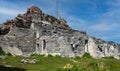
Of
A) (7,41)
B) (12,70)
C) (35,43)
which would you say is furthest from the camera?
(35,43)

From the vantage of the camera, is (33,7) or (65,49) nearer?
(65,49)

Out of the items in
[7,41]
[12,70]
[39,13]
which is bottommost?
[12,70]

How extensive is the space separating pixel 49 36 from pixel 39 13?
556 inches

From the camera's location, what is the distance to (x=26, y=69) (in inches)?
1351

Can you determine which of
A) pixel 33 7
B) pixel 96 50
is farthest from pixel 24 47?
pixel 33 7

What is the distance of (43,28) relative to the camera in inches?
2350

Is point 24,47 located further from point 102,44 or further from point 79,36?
point 102,44

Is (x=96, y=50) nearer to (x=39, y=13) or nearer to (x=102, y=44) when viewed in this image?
(x=102, y=44)

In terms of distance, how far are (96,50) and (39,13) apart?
1718cm

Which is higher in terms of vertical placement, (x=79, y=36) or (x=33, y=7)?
(x=33, y=7)

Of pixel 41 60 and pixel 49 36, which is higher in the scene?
pixel 49 36

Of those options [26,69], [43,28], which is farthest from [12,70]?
[43,28]

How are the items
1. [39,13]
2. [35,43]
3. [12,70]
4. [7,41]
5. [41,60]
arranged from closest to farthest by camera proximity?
[12,70], [41,60], [7,41], [35,43], [39,13]

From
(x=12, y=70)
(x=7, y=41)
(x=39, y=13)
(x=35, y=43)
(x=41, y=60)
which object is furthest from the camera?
(x=39, y=13)
